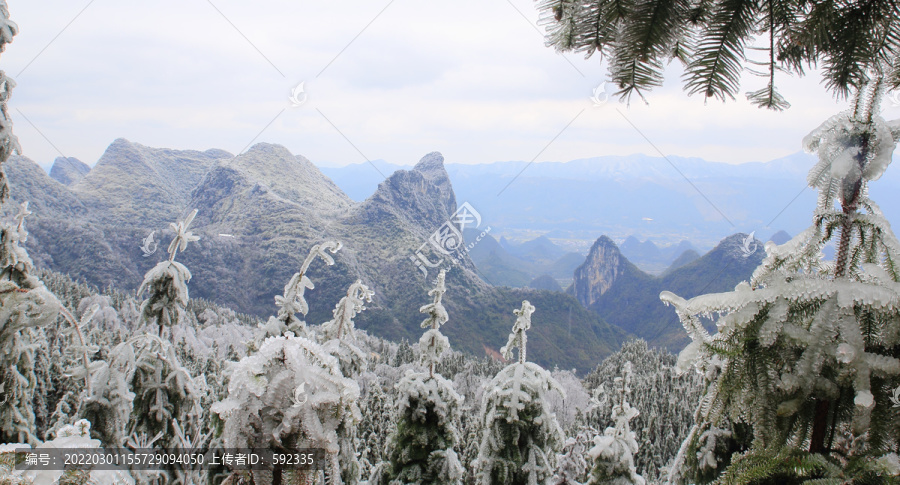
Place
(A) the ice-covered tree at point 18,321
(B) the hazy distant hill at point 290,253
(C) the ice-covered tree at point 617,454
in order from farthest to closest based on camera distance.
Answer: (B) the hazy distant hill at point 290,253
(C) the ice-covered tree at point 617,454
(A) the ice-covered tree at point 18,321

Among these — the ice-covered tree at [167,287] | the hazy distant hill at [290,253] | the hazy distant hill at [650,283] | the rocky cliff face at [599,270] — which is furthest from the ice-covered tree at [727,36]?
the rocky cliff face at [599,270]

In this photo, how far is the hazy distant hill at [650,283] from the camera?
5118 inches

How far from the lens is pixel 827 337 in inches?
65.0

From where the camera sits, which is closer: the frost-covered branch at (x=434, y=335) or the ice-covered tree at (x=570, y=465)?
the frost-covered branch at (x=434, y=335)

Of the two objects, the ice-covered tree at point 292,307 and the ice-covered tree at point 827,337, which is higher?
the ice-covered tree at point 292,307

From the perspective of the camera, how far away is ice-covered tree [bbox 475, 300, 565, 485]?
796 cm

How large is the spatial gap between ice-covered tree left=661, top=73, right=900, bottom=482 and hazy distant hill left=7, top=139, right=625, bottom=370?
309 ft

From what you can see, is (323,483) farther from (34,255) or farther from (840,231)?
(34,255)

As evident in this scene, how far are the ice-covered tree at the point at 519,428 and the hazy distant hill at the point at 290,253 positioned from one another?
8718 cm

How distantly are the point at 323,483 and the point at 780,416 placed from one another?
2221 mm

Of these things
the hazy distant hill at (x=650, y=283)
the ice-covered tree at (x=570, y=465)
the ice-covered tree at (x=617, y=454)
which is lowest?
the ice-covered tree at (x=570, y=465)

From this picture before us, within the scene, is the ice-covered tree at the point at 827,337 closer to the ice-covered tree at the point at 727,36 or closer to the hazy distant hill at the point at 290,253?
the ice-covered tree at the point at 727,36

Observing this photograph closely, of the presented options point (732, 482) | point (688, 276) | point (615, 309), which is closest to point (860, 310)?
point (732, 482)

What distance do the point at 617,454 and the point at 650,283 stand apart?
179m
